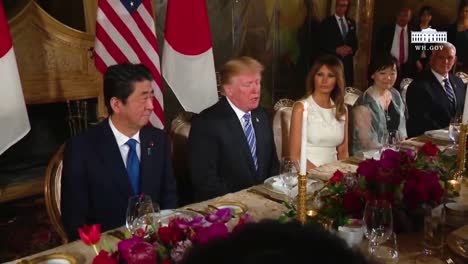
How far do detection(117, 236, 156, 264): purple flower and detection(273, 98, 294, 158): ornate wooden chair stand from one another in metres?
1.99

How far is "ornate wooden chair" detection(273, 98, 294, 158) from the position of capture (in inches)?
129

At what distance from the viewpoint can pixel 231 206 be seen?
2039 millimetres

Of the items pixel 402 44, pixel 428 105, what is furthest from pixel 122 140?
pixel 402 44

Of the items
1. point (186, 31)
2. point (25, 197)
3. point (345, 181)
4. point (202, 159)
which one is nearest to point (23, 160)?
point (25, 197)

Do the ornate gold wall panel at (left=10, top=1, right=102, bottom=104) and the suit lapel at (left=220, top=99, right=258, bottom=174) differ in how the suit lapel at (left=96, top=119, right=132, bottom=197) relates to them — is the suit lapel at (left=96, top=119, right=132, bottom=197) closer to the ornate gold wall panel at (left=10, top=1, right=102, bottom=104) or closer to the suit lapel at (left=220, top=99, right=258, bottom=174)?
the suit lapel at (left=220, top=99, right=258, bottom=174)

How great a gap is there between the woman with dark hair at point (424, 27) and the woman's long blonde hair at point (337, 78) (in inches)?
182

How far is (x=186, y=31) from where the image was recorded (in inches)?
145

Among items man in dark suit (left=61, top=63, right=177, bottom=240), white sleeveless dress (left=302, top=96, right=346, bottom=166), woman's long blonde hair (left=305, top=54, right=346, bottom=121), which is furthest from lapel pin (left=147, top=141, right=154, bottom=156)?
woman's long blonde hair (left=305, top=54, right=346, bottom=121)

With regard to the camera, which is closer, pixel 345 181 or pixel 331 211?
pixel 331 211

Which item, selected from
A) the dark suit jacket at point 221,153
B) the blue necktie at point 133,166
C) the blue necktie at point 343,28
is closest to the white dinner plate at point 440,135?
the dark suit jacket at point 221,153

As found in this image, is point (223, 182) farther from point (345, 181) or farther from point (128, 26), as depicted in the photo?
point (128, 26)

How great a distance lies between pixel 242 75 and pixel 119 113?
0.74m

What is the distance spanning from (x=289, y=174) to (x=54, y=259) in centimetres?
102

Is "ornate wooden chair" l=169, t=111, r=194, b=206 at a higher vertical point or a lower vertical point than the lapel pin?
lower
